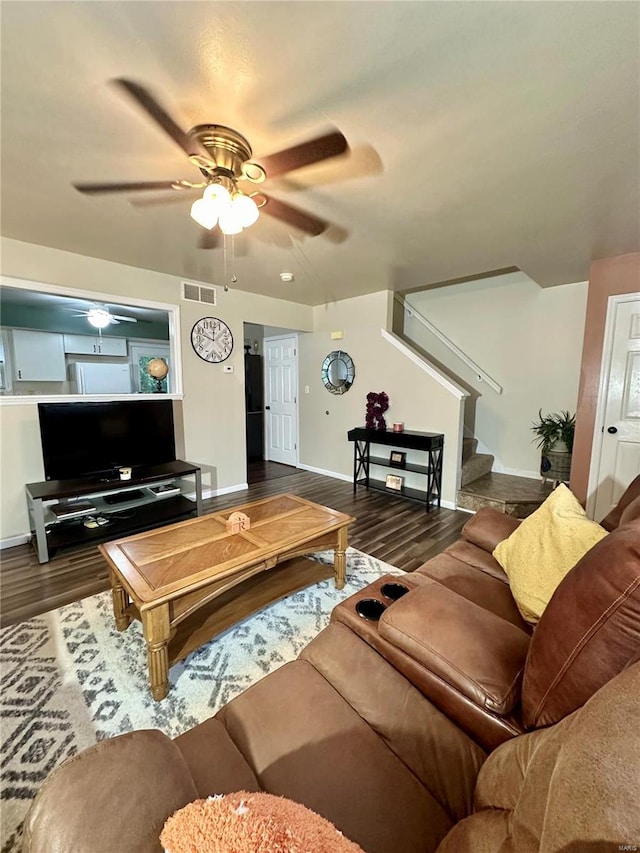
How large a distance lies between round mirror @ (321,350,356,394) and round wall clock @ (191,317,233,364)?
146 cm

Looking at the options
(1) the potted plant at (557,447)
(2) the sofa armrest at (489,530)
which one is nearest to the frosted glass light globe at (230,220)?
(2) the sofa armrest at (489,530)

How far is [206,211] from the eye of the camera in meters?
1.56

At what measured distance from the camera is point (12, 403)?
111 inches

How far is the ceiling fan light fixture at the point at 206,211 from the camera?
1.54m

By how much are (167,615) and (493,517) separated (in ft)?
5.82

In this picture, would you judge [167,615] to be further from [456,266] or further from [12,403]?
[456,266]

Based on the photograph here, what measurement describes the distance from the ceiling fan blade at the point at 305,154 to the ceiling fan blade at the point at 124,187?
0.58m

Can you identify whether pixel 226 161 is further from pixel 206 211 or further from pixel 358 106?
pixel 358 106

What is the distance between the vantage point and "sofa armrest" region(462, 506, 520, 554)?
1831 millimetres

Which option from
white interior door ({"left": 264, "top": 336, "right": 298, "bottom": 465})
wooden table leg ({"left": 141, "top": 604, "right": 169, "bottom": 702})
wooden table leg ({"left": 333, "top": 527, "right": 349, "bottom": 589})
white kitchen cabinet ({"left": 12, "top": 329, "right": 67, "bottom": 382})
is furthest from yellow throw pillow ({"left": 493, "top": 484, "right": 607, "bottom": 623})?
white kitchen cabinet ({"left": 12, "top": 329, "right": 67, "bottom": 382})

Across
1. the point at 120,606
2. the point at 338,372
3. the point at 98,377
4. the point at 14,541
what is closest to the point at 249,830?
the point at 120,606

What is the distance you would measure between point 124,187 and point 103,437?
2058mm

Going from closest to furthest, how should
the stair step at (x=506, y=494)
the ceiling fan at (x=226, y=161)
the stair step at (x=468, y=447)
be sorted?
the ceiling fan at (x=226, y=161) < the stair step at (x=506, y=494) < the stair step at (x=468, y=447)

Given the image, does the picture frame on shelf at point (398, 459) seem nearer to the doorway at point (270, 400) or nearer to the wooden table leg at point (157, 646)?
the doorway at point (270, 400)
